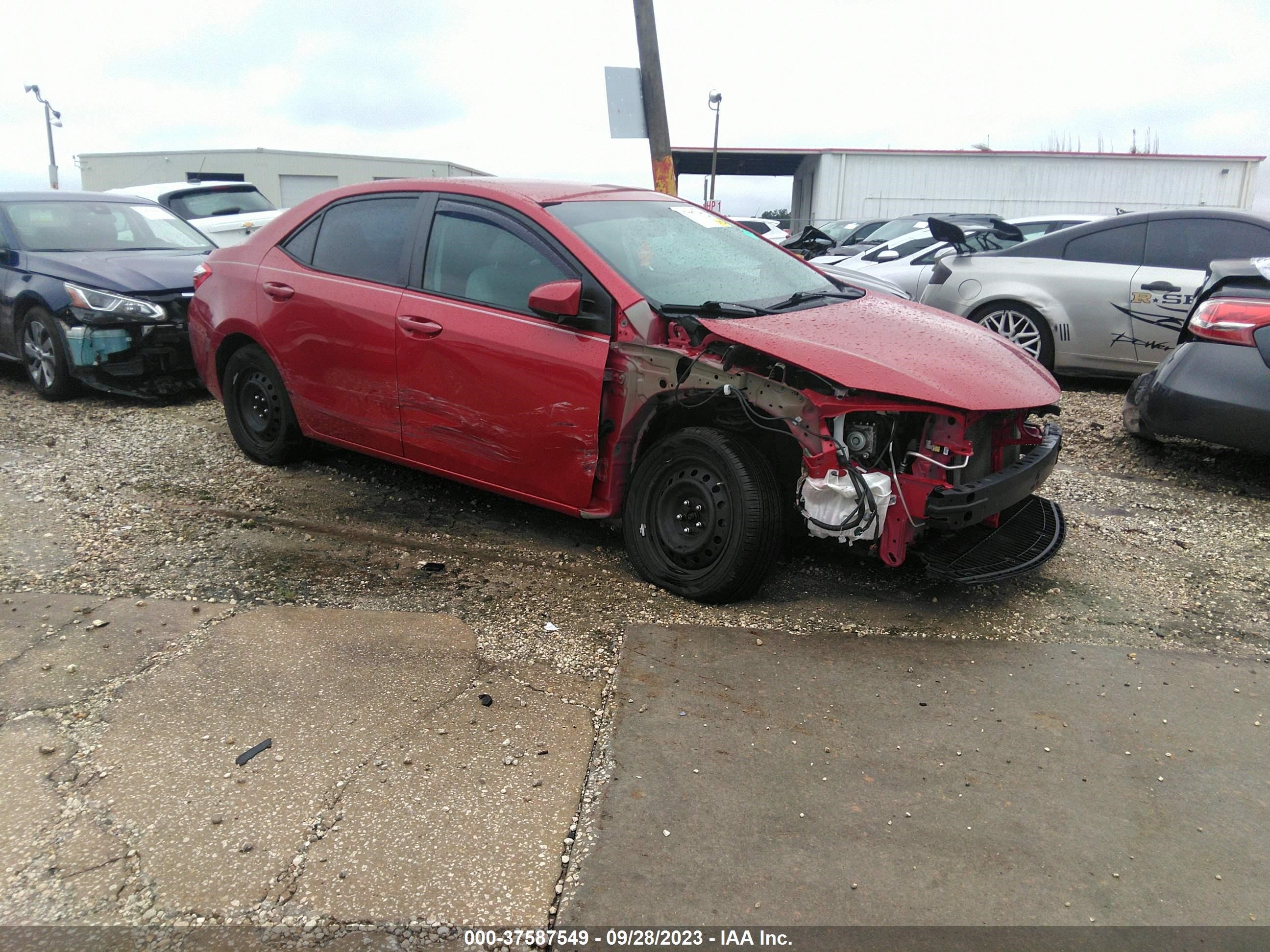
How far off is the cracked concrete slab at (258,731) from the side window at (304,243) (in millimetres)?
2060

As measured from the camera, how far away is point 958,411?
329 centimetres

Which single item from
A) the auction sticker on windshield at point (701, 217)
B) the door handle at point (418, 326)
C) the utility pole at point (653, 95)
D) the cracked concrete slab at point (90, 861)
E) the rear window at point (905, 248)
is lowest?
the cracked concrete slab at point (90, 861)

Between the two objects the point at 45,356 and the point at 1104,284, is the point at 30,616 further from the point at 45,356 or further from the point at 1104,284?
the point at 1104,284

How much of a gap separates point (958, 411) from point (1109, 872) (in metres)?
1.55

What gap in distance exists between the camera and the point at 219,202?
12.3m

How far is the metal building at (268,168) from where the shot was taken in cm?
2883

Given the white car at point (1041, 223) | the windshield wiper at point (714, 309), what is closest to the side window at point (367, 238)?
the windshield wiper at point (714, 309)

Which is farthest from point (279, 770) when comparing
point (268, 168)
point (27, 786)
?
point (268, 168)

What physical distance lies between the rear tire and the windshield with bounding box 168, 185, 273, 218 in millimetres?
7337

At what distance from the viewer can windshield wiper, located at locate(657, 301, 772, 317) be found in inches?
145

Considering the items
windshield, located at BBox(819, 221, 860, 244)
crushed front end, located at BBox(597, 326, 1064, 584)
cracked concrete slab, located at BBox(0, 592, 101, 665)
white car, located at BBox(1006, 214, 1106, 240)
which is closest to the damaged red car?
crushed front end, located at BBox(597, 326, 1064, 584)

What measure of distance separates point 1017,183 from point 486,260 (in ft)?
96.5

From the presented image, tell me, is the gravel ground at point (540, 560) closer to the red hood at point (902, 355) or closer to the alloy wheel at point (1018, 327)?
the red hood at point (902, 355)

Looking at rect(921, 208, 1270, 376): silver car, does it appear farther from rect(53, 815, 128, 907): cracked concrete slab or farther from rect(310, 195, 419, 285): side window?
rect(53, 815, 128, 907): cracked concrete slab
